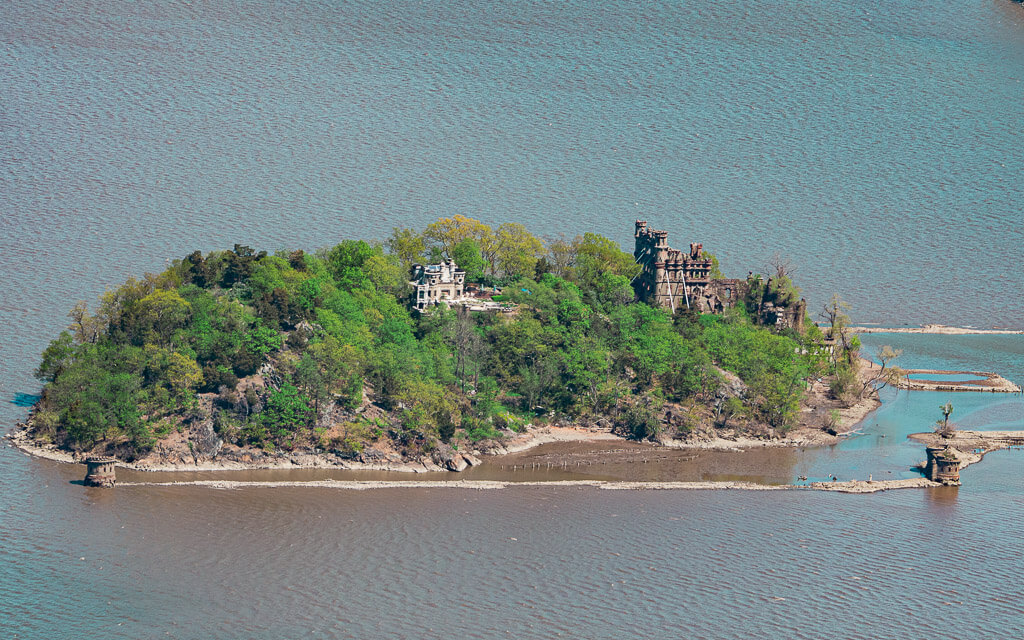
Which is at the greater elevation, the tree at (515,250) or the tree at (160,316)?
the tree at (515,250)

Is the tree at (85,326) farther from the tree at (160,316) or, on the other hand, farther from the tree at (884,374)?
the tree at (884,374)

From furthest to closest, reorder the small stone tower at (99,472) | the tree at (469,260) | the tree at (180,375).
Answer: the tree at (469,260), the tree at (180,375), the small stone tower at (99,472)

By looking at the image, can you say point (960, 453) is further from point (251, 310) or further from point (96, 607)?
point (96, 607)

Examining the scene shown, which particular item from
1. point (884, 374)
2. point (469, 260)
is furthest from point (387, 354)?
point (884, 374)

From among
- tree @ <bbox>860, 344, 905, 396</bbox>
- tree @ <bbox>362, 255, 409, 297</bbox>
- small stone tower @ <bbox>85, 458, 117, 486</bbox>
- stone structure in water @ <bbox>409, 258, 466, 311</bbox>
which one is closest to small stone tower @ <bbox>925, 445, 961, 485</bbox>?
tree @ <bbox>860, 344, 905, 396</bbox>

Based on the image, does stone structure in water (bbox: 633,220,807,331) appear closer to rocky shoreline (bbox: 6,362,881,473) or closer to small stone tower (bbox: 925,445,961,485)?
rocky shoreline (bbox: 6,362,881,473)

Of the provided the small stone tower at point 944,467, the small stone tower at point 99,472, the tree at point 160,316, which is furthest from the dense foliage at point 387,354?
the small stone tower at point 944,467
